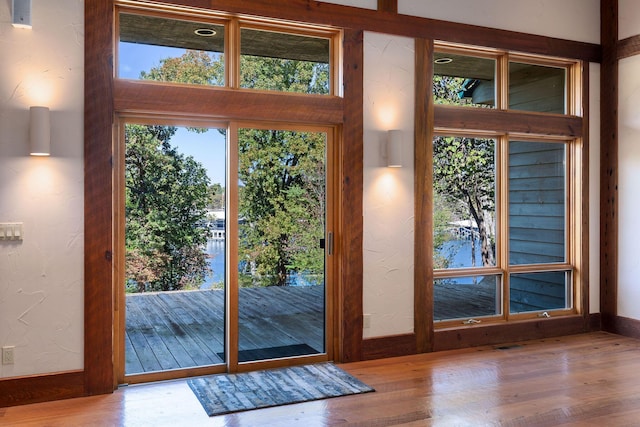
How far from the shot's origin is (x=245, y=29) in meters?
4.54

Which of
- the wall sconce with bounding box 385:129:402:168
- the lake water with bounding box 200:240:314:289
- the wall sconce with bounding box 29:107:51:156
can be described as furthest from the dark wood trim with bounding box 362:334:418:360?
the wall sconce with bounding box 29:107:51:156

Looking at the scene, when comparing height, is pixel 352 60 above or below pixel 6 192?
above

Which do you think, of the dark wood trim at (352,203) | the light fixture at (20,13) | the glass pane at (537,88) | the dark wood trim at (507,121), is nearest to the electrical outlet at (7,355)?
the light fixture at (20,13)

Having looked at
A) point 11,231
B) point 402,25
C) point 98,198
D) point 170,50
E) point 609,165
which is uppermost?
point 402,25

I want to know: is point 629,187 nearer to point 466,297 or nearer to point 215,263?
point 466,297

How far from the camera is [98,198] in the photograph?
3.97 m

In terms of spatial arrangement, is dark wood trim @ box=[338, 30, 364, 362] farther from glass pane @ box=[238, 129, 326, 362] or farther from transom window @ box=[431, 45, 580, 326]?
transom window @ box=[431, 45, 580, 326]

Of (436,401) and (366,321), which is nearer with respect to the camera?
(436,401)

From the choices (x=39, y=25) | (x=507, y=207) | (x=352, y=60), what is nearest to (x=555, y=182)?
(x=507, y=207)

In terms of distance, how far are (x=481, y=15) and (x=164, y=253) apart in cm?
362

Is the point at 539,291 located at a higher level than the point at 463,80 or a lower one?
lower

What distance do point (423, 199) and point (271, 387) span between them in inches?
83.5

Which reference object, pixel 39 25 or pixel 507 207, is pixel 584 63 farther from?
pixel 39 25

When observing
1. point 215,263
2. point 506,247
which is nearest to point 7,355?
point 215,263
